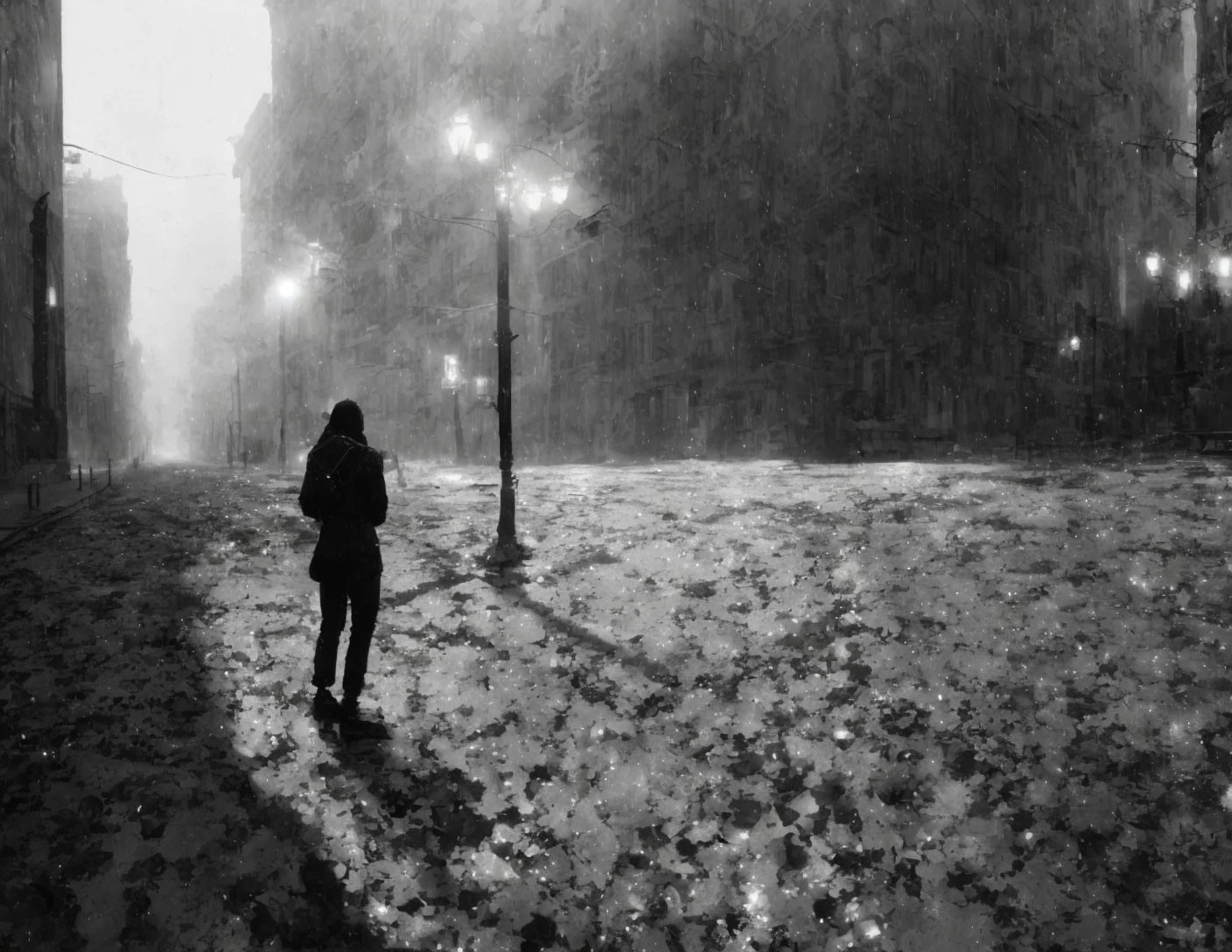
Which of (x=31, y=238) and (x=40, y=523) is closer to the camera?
(x=40, y=523)

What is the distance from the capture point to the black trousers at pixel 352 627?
16.8 feet

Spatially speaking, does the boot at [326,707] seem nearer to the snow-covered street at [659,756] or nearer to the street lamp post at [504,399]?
the snow-covered street at [659,756]

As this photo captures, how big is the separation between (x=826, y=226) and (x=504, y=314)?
2344 cm

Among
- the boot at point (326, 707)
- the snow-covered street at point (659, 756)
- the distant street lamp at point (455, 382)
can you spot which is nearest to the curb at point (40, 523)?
the snow-covered street at point (659, 756)

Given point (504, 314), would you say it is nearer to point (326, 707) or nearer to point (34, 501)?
point (326, 707)

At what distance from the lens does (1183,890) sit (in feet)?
12.1

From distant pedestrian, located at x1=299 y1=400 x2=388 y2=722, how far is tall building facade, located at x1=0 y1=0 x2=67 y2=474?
2638cm

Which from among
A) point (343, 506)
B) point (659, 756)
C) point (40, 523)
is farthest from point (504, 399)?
point (40, 523)

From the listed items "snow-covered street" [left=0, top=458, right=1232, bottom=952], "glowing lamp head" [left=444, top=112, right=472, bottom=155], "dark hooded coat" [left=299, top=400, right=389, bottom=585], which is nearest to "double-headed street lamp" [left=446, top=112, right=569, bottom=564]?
"glowing lamp head" [left=444, top=112, right=472, bottom=155]

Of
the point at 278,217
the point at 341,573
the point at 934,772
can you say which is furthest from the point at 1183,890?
the point at 278,217

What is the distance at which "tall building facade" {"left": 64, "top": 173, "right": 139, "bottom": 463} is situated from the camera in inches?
2803

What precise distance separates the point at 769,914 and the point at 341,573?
331 cm

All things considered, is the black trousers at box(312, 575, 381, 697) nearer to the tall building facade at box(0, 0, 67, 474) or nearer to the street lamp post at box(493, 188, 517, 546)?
the street lamp post at box(493, 188, 517, 546)

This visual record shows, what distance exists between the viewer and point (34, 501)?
56.1ft
